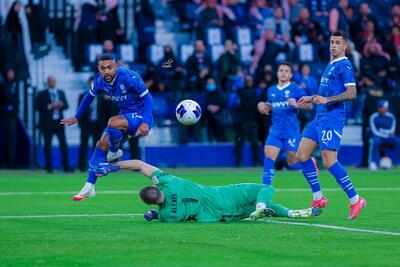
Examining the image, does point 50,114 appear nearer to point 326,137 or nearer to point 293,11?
point 293,11

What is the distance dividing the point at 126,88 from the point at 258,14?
53.9ft

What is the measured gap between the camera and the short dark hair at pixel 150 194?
1205cm

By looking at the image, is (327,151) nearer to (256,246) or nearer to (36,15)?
(256,246)

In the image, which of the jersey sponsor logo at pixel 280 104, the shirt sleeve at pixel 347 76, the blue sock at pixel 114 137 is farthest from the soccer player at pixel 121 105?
the shirt sleeve at pixel 347 76

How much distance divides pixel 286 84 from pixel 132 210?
13.3 ft

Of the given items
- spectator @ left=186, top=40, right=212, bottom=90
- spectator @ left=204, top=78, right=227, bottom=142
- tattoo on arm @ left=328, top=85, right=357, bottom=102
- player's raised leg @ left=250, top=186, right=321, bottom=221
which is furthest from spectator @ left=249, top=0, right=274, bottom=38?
player's raised leg @ left=250, top=186, right=321, bottom=221

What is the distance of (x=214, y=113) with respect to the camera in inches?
1148

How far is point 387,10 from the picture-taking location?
34.6 m

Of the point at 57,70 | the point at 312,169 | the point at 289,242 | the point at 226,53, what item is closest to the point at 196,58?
the point at 226,53

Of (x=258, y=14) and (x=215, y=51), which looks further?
(x=258, y=14)

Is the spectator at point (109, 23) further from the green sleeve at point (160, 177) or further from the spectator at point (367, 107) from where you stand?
→ the green sleeve at point (160, 177)

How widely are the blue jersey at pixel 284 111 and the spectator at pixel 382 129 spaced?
12.0 meters

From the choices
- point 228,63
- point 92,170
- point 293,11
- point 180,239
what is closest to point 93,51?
point 228,63

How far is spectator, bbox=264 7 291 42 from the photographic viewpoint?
31.4 meters
